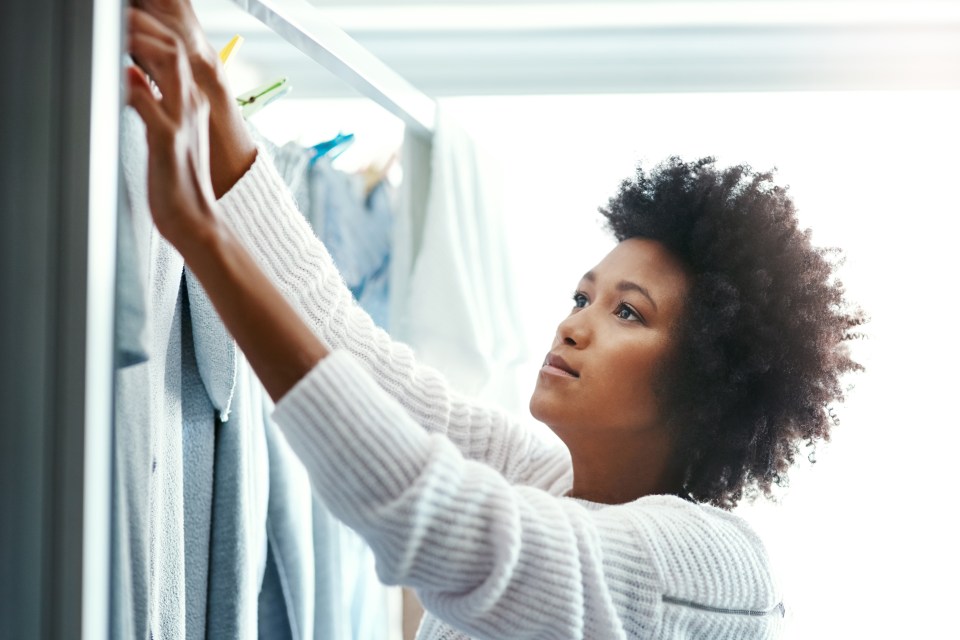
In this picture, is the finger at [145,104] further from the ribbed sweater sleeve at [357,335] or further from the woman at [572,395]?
the ribbed sweater sleeve at [357,335]

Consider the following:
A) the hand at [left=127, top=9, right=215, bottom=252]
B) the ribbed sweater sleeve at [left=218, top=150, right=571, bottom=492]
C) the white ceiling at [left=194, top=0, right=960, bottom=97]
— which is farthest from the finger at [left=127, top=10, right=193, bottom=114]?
the white ceiling at [left=194, top=0, right=960, bottom=97]

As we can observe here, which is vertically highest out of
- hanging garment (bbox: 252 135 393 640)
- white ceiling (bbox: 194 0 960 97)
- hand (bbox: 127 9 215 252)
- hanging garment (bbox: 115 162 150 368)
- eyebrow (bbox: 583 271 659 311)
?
white ceiling (bbox: 194 0 960 97)

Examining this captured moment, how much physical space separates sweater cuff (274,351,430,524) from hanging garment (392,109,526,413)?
72cm

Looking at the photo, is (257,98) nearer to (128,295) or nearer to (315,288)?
(315,288)

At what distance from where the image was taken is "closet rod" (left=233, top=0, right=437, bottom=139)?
35.7 inches

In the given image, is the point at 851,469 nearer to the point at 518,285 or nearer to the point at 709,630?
the point at 518,285

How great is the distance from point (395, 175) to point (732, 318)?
2.29 ft

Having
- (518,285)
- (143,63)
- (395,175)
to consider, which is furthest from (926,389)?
(143,63)

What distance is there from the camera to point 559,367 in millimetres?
935

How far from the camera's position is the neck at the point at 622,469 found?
3.17 feet

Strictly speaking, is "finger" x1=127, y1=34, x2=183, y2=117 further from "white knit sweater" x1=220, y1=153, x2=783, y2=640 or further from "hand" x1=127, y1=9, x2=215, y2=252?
"white knit sweater" x1=220, y1=153, x2=783, y2=640

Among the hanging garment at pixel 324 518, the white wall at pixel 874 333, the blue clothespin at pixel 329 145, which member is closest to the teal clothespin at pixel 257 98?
the hanging garment at pixel 324 518

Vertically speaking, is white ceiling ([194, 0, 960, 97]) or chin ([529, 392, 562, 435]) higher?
white ceiling ([194, 0, 960, 97])

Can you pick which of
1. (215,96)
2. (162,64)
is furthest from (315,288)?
(162,64)
